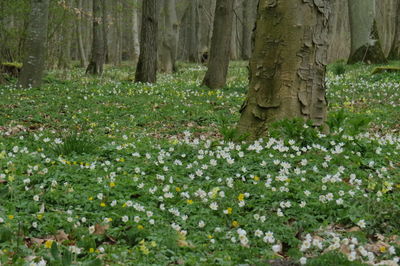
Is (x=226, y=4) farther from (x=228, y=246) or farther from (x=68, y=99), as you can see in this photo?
(x=228, y=246)

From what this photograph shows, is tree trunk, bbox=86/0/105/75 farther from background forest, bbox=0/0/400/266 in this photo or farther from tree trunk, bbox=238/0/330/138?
tree trunk, bbox=238/0/330/138

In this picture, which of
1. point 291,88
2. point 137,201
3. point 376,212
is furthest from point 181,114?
point 376,212

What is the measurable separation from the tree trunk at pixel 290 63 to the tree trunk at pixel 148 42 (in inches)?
319

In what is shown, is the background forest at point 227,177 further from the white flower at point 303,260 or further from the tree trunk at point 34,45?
the tree trunk at point 34,45

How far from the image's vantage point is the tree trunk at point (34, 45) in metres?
11.5

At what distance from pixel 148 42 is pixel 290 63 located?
858cm

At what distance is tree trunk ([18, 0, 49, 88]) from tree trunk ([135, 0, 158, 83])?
118 inches

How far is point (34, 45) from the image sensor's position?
11523 mm

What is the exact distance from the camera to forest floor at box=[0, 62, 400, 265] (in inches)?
121

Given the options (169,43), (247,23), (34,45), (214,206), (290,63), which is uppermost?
(247,23)

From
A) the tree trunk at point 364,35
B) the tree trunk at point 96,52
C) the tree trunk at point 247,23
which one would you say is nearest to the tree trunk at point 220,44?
the tree trunk at point 96,52

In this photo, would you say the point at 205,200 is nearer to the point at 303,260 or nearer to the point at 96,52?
the point at 303,260

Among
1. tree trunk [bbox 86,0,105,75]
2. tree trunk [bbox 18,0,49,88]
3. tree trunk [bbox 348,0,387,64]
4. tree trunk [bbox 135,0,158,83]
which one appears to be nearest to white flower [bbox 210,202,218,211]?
tree trunk [bbox 18,0,49,88]

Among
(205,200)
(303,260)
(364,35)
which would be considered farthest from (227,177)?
(364,35)
